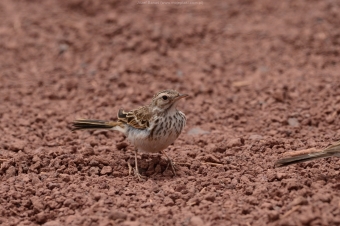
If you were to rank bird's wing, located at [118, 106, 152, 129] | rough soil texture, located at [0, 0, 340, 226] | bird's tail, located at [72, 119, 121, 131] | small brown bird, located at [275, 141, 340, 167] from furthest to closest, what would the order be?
bird's tail, located at [72, 119, 121, 131], bird's wing, located at [118, 106, 152, 129], small brown bird, located at [275, 141, 340, 167], rough soil texture, located at [0, 0, 340, 226]

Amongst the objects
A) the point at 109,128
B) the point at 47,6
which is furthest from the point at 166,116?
the point at 47,6

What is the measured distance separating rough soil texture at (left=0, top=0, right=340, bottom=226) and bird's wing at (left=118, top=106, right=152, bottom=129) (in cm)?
50

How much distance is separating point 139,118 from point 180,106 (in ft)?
7.44

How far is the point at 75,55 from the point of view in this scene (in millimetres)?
11836

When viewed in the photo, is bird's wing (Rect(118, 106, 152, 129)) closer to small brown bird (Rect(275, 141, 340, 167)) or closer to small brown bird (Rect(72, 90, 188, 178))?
small brown bird (Rect(72, 90, 188, 178))

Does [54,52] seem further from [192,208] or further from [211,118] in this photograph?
[192,208]

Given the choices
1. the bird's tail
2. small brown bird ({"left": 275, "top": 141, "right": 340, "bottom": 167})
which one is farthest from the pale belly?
small brown bird ({"left": 275, "top": 141, "right": 340, "bottom": 167})

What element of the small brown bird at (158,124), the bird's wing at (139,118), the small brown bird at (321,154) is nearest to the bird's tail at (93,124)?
the bird's wing at (139,118)

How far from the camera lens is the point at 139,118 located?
751cm

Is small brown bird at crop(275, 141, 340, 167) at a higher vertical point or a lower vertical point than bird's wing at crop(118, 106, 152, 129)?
lower

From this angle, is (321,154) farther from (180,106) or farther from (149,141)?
(180,106)

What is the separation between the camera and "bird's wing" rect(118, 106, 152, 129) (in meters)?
7.41

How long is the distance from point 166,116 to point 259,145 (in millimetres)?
1340

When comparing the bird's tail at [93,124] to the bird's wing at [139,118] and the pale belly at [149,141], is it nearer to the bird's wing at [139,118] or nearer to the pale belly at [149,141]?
the bird's wing at [139,118]
